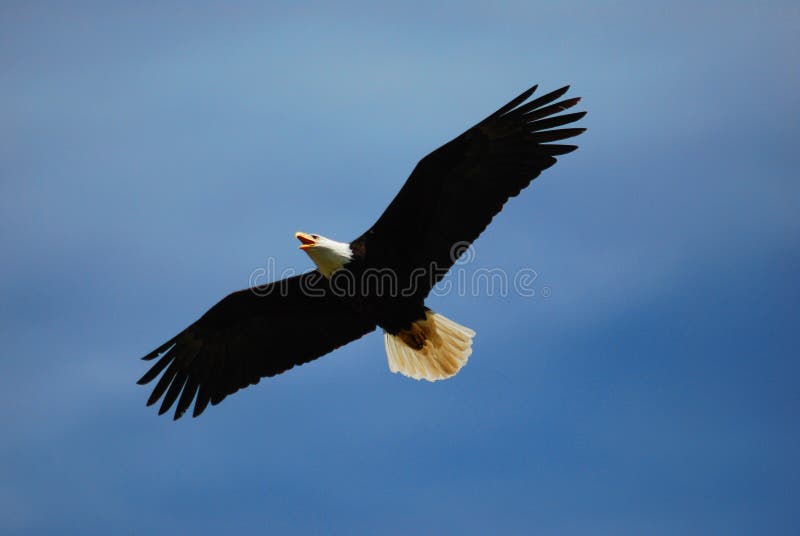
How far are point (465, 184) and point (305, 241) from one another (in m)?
1.43

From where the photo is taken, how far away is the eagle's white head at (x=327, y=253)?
7738 millimetres

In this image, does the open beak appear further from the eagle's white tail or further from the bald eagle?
the eagle's white tail

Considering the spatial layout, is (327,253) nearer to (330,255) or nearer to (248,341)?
(330,255)

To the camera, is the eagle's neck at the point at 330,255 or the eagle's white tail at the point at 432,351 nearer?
the eagle's neck at the point at 330,255

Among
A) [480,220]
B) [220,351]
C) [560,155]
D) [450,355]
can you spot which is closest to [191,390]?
[220,351]

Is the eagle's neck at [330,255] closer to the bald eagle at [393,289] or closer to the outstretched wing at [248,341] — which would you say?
the bald eagle at [393,289]

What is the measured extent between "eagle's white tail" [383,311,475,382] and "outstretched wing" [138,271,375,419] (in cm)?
40

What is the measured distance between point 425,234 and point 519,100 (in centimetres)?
132

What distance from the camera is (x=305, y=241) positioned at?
798 cm

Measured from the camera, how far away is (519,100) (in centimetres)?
754

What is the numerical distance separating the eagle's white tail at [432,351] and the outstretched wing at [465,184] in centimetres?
90

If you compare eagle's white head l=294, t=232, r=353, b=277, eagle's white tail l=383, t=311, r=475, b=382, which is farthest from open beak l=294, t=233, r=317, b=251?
eagle's white tail l=383, t=311, r=475, b=382

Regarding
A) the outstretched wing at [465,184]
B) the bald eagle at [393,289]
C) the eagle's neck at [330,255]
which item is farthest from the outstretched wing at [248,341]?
the outstretched wing at [465,184]

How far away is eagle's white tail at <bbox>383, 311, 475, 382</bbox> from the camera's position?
8.59 meters
